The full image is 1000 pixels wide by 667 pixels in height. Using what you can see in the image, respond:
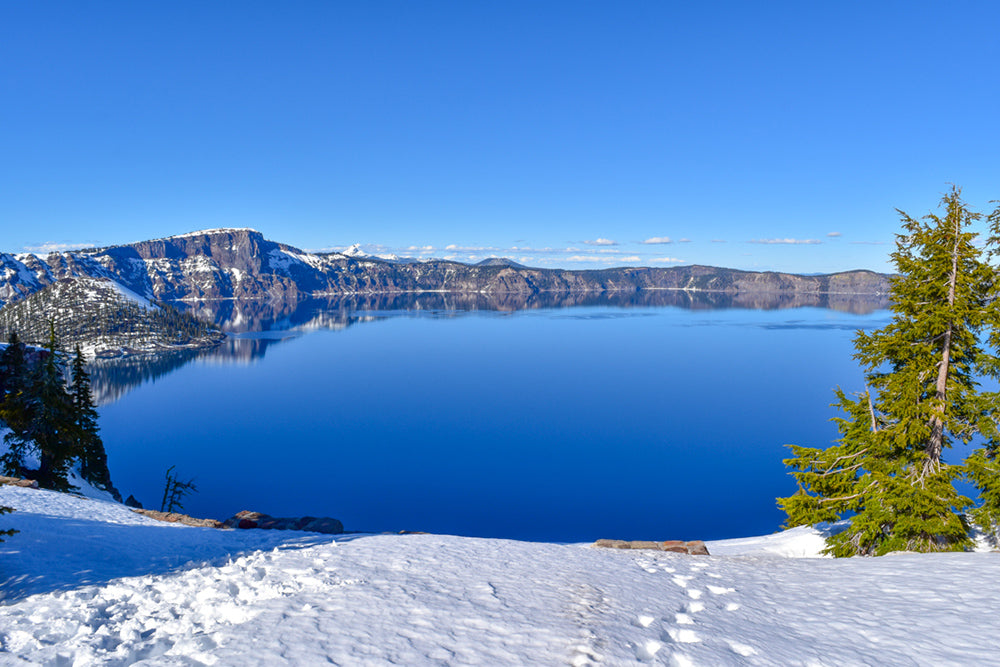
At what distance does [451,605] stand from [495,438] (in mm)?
58818

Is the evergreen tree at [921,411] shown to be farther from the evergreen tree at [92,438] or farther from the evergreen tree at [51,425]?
the evergreen tree at [92,438]

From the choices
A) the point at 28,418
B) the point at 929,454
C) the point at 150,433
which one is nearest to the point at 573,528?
the point at 929,454

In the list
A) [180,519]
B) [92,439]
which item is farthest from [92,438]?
[180,519]

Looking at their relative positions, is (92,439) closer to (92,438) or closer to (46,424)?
(92,438)

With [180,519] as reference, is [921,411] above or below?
above

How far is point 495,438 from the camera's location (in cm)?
6769

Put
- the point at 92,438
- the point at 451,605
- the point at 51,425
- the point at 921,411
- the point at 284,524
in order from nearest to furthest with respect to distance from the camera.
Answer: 1. the point at 451,605
2. the point at 921,411
3. the point at 284,524
4. the point at 51,425
5. the point at 92,438

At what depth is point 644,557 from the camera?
1503cm

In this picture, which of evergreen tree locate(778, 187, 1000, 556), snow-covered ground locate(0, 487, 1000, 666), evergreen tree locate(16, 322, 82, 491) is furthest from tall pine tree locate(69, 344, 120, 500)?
evergreen tree locate(778, 187, 1000, 556)

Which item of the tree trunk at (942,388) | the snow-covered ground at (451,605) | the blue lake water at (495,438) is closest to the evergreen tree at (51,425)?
the blue lake water at (495,438)

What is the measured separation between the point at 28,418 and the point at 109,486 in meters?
17.8

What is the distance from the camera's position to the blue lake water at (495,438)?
47.7m

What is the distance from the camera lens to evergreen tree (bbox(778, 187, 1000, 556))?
54.6 ft

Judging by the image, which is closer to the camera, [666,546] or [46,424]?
[666,546]
